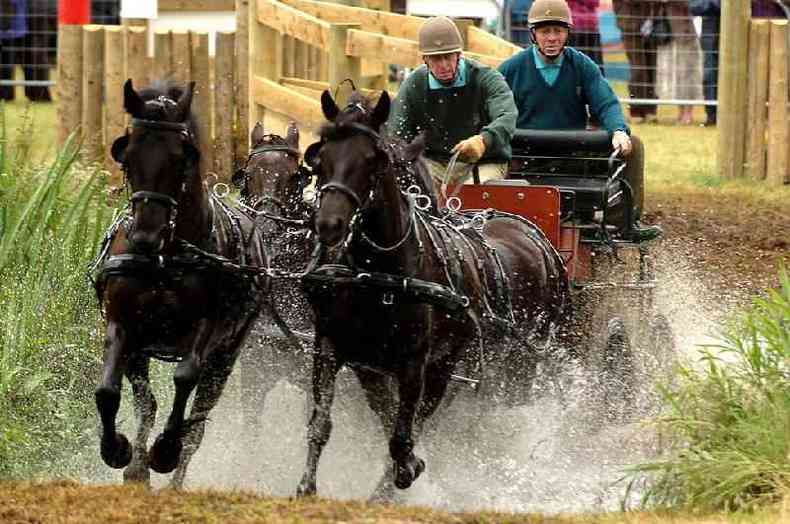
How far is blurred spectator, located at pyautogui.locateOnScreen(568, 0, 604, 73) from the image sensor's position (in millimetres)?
19984

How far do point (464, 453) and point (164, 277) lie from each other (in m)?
2.08

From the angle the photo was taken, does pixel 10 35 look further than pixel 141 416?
Yes

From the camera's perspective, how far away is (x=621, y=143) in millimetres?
10070

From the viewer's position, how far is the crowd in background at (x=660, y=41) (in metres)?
19.7

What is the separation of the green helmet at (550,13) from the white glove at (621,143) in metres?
0.80

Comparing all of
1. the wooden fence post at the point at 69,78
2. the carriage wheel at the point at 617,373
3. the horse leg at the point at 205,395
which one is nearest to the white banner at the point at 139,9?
the wooden fence post at the point at 69,78

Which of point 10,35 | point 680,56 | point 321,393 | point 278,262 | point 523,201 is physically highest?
point 10,35

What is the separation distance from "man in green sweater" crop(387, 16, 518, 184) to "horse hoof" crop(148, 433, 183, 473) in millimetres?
2423

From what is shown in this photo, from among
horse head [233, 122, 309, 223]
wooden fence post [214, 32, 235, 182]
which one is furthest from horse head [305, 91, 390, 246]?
wooden fence post [214, 32, 235, 182]

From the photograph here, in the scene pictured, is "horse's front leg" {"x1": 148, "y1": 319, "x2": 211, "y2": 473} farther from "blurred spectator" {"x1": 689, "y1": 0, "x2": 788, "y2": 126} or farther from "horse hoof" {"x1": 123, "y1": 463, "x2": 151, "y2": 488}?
"blurred spectator" {"x1": 689, "y1": 0, "x2": 788, "y2": 126}

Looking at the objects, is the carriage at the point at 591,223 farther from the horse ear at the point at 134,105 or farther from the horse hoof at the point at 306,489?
the horse ear at the point at 134,105

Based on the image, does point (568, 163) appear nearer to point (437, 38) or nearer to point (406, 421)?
point (437, 38)

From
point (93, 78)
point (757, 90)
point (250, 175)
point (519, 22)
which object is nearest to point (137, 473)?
point (250, 175)

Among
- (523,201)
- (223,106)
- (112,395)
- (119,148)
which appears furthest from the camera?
(223,106)
